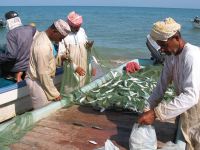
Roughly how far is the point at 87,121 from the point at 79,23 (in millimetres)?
2405

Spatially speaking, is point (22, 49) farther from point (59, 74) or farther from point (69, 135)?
point (69, 135)

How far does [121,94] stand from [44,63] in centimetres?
158

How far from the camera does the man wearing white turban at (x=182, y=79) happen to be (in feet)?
12.6

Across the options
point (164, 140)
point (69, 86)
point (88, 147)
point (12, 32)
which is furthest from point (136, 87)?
point (12, 32)

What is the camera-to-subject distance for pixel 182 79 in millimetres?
4074

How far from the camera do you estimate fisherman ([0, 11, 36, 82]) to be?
739 centimetres

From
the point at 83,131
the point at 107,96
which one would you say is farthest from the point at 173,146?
the point at 107,96

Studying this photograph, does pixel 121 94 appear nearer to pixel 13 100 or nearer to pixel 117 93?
pixel 117 93

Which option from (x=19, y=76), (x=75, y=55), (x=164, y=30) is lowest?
(x=19, y=76)

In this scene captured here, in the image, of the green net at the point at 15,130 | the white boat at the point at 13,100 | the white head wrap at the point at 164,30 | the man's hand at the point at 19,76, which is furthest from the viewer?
the man's hand at the point at 19,76

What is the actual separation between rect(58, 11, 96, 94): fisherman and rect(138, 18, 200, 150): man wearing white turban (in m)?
2.81

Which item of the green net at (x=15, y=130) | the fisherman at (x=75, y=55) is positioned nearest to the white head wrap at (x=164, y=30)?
the green net at (x=15, y=130)

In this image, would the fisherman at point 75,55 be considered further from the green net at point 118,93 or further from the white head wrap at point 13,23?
the white head wrap at point 13,23

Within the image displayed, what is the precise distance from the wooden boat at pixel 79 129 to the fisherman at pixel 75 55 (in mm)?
972
